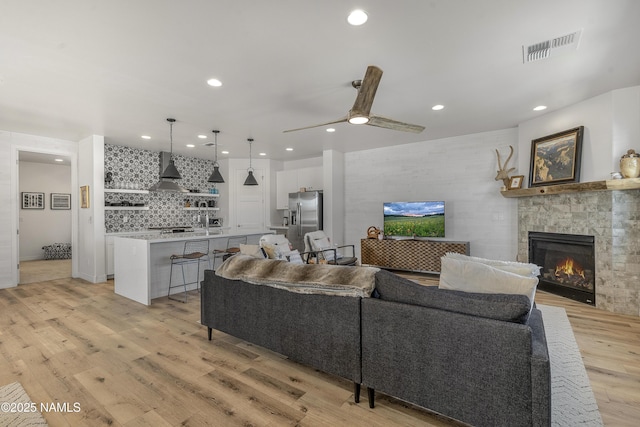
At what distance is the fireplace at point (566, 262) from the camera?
13.4 feet

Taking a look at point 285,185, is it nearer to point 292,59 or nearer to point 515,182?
point 515,182

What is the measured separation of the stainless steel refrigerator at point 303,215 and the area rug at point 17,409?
5.26 m

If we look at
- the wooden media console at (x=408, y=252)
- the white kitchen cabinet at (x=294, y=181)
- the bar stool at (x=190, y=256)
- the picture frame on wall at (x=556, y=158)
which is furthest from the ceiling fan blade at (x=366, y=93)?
the white kitchen cabinet at (x=294, y=181)

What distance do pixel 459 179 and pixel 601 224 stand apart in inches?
90.4

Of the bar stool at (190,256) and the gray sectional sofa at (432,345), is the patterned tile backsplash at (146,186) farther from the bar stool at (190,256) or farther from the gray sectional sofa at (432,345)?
the gray sectional sofa at (432,345)

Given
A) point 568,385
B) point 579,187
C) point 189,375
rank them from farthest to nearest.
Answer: point 579,187
point 189,375
point 568,385

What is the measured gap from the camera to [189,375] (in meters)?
2.37

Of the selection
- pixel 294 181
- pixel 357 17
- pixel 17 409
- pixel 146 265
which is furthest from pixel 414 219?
pixel 17 409

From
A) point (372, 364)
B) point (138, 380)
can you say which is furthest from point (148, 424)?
point (372, 364)

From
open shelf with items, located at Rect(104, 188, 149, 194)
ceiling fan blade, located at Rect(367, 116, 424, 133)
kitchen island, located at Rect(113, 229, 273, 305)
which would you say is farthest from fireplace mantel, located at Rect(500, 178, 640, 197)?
open shelf with items, located at Rect(104, 188, 149, 194)

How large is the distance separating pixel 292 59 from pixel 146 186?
17.8 feet

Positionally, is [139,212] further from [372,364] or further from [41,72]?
[372,364]

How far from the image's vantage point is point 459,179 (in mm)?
5852

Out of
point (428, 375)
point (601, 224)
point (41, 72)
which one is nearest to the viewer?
point (428, 375)
